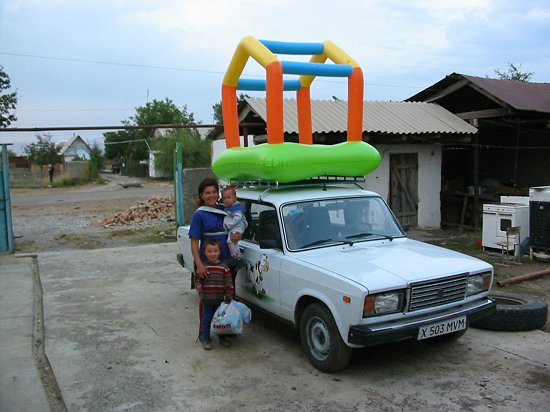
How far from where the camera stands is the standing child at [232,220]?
538 cm

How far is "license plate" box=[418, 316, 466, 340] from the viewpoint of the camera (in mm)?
4301

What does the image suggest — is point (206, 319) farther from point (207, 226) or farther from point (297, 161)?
point (297, 161)

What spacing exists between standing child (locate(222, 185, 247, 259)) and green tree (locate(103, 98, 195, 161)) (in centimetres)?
5627

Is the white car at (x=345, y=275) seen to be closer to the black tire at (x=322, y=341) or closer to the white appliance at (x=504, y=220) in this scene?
the black tire at (x=322, y=341)

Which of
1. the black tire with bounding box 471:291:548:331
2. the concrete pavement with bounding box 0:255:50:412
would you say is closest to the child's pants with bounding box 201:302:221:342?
the concrete pavement with bounding box 0:255:50:412

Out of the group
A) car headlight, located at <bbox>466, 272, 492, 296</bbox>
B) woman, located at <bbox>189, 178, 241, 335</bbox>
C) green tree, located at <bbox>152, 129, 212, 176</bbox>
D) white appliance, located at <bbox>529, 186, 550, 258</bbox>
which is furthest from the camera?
green tree, located at <bbox>152, 129, 212, 176</bbox>

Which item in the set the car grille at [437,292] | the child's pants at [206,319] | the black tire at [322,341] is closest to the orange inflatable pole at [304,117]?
the child's pants at [206,319]

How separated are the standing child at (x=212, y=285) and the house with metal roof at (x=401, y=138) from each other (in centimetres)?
652

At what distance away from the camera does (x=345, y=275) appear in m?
4.30

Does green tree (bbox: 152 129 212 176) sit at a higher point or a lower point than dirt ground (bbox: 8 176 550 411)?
higher

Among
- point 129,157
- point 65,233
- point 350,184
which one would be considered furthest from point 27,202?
point 129,157

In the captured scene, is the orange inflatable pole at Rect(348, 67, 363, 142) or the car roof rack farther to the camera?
the orange inflatable pole at Rect(348, 67, 363, 142)

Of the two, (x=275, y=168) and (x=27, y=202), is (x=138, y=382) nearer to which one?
(x=275, y=168)

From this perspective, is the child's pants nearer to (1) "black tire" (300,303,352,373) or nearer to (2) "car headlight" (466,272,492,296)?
(1) "black tire" (300,303,352,373)
